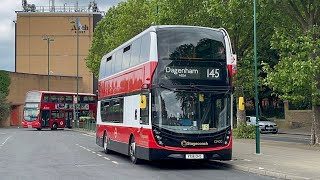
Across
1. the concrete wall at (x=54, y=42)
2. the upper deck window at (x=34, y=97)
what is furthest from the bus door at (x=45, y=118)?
the concrete wall at (x=54, y=42)

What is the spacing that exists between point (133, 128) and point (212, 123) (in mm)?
3047

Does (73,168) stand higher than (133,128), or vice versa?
(133,128)

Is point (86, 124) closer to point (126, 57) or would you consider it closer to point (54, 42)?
point (54, 42)

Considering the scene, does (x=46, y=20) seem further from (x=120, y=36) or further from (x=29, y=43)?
(x=120, y=36)

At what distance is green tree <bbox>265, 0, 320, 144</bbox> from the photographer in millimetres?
22391

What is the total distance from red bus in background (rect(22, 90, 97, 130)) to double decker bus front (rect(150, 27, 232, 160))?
41230mm

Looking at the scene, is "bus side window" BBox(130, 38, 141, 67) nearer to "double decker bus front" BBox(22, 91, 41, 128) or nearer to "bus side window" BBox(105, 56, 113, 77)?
"bus side window" BBox(105, 56, 113, 77)

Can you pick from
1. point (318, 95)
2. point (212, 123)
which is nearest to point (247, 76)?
point (318, 95)

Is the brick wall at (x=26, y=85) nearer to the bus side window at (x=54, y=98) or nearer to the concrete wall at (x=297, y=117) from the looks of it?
the bus side window at (x=54, y=98)

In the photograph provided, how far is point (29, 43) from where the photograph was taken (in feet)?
305

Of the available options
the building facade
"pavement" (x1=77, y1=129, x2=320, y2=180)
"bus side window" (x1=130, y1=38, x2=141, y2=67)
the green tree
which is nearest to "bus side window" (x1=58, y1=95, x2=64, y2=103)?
the building facade

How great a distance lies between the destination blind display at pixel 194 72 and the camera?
56.0ft

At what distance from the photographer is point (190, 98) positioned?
56.2ft

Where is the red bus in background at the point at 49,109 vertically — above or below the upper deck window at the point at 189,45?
below
